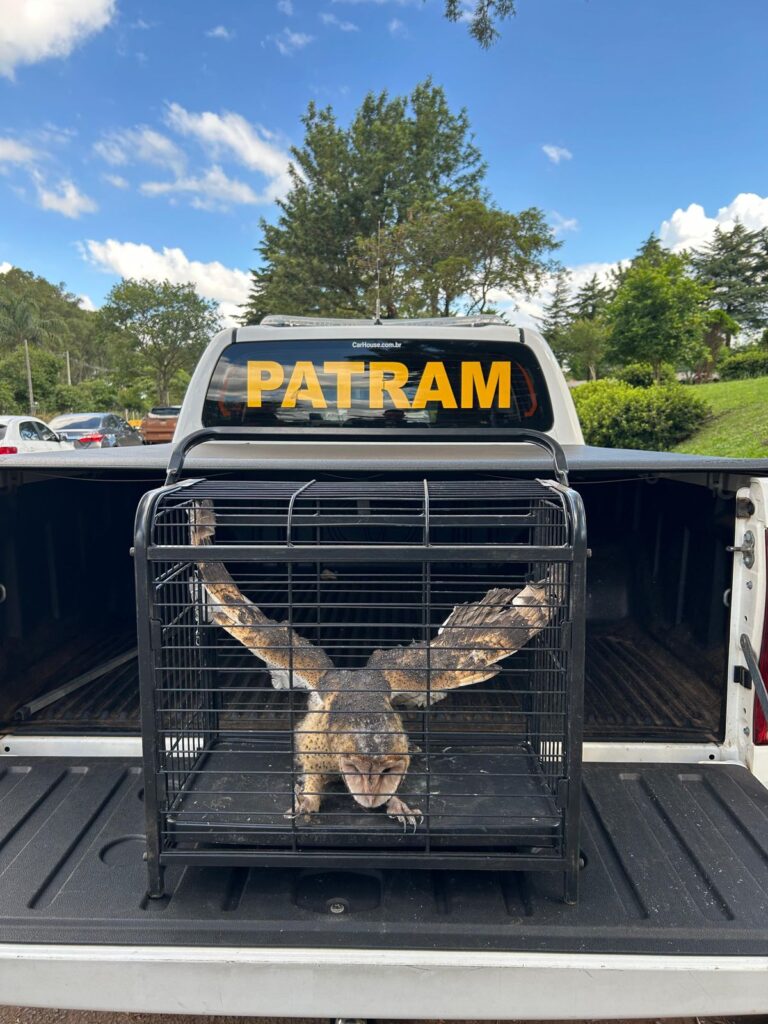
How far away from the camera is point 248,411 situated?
3406 mm

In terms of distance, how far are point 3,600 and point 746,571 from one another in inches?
94.5

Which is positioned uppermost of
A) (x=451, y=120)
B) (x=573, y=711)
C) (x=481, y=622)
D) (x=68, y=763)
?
(x=451, y=120)

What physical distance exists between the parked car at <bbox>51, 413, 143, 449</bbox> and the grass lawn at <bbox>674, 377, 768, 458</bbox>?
15.3m

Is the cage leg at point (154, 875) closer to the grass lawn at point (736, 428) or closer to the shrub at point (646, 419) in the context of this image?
the grass lawn at point (736, 428)

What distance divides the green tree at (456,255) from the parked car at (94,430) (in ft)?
32.8

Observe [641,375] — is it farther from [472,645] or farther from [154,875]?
[154,875]

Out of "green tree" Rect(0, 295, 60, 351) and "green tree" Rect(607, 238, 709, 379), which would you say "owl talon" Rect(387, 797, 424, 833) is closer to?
"green tree" Rect(607, 238, 709, 379)

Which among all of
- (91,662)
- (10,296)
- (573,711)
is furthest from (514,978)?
(10,296)

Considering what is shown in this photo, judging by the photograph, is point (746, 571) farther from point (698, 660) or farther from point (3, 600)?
point (3, 600)

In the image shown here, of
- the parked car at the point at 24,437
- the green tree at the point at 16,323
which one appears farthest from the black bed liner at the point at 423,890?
the green tree at the point at 16,323

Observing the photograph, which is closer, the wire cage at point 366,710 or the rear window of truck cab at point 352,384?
the wire cage at point 366,710

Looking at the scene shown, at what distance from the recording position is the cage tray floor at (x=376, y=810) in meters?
1.66

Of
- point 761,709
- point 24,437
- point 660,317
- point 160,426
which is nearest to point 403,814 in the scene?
point 761,709

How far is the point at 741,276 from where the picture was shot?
49.9 metres
